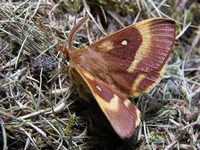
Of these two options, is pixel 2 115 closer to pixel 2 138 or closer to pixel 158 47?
pixel 2 138

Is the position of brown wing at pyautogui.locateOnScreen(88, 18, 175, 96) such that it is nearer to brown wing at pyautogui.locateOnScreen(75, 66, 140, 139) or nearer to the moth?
the moth

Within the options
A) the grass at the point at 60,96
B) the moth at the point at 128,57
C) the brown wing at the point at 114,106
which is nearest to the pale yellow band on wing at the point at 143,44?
the moth at the point at 128,57

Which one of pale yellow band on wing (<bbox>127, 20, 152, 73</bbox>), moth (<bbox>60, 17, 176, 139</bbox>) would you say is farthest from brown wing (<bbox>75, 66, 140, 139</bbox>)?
pale yellow band on wing (<bbox>127, 20, 152, 73</bbox>)

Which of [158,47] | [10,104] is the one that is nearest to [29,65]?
[10,104]

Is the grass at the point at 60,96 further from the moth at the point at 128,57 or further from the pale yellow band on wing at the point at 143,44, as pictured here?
the pale yellow band on wing at the point at 143,44

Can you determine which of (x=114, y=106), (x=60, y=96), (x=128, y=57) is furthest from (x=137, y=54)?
(x=60, y=96)

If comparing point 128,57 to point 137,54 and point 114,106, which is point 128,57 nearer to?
point 137,54

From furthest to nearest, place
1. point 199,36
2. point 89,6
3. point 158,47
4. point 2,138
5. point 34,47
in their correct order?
point 199,36, point 89,6, point 34,47, point 158,47, point 2,138
